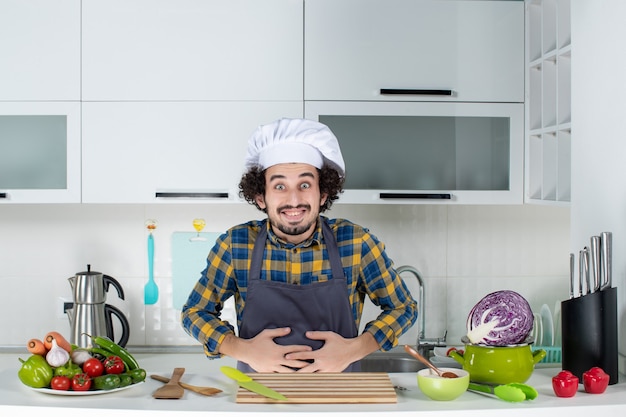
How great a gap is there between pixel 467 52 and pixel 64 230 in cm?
160

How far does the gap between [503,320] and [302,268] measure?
0.56 m

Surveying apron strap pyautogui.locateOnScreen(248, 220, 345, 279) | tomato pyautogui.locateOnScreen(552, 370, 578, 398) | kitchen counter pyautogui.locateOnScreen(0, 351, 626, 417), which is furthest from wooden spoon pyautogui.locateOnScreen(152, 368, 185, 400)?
tomato pyautogui.locateOnScreen(552, 370, 578, 398)

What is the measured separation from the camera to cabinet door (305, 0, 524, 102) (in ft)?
8.41

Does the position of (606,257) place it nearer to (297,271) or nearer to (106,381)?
(297,271)

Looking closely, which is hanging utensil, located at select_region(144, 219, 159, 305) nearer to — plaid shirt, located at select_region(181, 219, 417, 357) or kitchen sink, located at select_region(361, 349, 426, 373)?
kitchen sink, located at select_region(361, 349, 426, 373)

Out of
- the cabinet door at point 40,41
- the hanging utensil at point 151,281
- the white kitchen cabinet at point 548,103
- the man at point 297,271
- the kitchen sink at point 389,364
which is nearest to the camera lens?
the man at point 297,271

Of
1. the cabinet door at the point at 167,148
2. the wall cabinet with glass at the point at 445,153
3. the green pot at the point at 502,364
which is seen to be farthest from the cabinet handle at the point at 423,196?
the green pot at the point at 502,364

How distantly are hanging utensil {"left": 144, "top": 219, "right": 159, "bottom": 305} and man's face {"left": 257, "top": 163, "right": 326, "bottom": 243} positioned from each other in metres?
1.07

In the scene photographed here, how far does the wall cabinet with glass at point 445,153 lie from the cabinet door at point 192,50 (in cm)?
31

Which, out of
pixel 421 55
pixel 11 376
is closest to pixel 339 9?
pixel 421 55

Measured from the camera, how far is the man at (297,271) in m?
1.91

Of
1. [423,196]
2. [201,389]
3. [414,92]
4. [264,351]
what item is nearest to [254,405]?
[201,389]

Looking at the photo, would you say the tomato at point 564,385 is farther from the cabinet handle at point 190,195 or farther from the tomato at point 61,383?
the cabinet handle at point 190,195

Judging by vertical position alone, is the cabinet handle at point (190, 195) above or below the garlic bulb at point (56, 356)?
above
